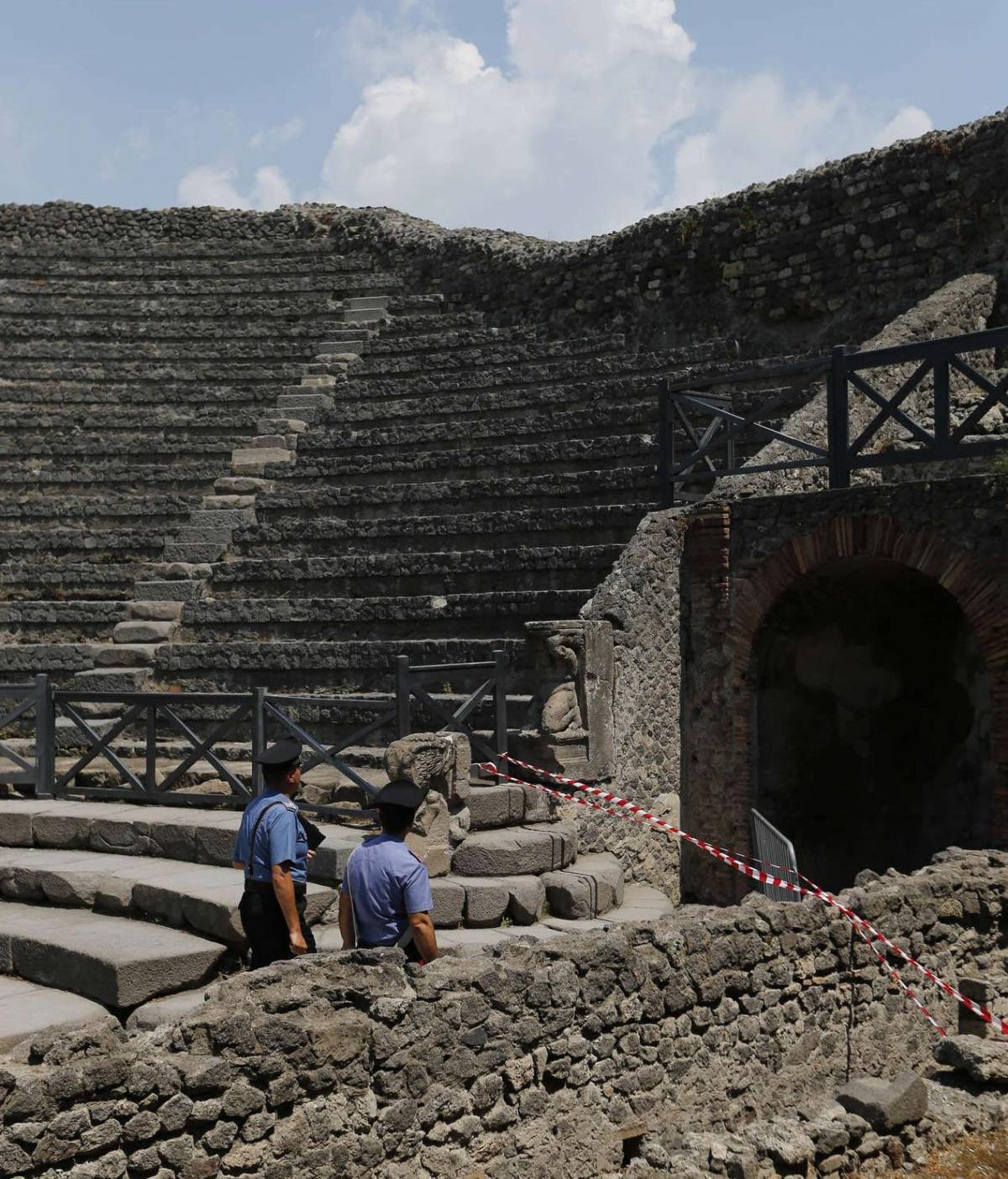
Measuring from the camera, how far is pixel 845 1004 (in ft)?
19.4

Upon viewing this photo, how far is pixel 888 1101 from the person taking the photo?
5.20 meters

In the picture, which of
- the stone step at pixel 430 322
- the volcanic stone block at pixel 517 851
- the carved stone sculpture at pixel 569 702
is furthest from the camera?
the stone step at pixel 430 322

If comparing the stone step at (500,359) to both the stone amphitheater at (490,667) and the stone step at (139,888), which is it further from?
the stone step at (139,888)

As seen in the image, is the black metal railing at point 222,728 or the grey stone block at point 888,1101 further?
the black metal railing at point 222,728

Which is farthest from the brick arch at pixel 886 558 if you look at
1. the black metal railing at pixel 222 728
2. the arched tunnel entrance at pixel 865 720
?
the black metal railing at pixel 222 728

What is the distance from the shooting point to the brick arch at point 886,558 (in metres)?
8.60

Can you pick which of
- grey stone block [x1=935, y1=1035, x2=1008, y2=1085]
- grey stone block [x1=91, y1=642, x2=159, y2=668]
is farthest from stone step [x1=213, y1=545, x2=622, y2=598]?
grey stone block [x1=935, y1=1035, x2=1008, y2=1085]

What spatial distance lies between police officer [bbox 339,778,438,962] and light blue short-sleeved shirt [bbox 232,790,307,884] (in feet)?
1.51

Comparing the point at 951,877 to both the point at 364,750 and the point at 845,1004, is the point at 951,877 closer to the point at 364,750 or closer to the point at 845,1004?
the point at 845,1004

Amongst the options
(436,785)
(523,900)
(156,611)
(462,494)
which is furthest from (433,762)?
(156,611)

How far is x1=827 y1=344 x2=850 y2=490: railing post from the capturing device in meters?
9.80

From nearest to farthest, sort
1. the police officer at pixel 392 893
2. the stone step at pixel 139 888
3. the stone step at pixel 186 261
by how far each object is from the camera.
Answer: the police officer at pixel 392 893, the stone step at pixel 139 888, the stone step at pixel 186 261

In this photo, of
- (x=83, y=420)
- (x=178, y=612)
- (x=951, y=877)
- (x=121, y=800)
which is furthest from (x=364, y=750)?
(x=83, y=420)

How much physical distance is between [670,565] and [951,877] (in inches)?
168
